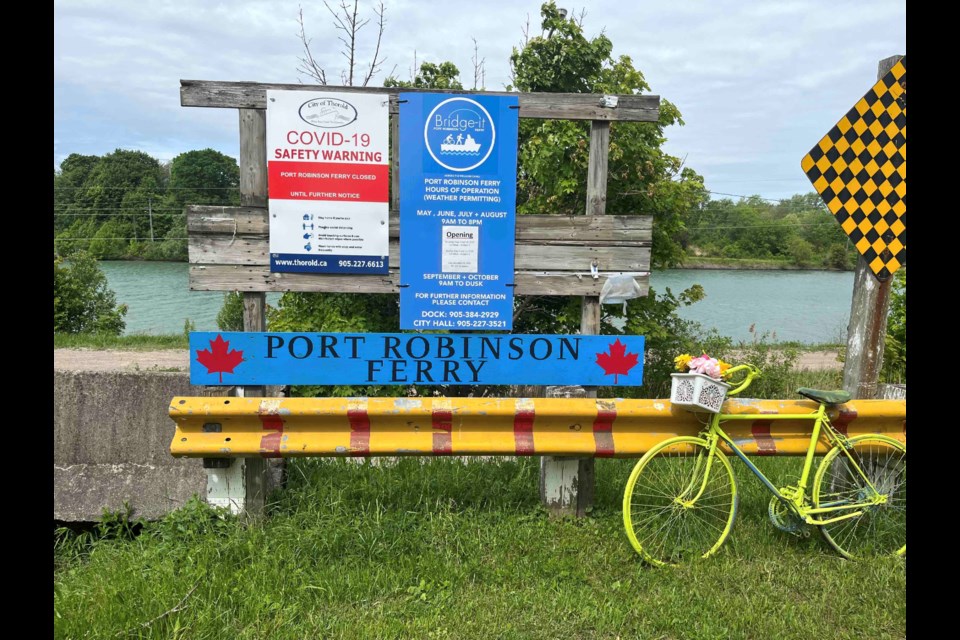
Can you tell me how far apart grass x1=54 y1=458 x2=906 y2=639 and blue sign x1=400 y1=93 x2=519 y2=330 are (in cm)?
117

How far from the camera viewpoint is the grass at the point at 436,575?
9.27 ft

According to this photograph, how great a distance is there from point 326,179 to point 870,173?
351cm

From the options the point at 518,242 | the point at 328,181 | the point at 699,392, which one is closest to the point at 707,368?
the point at 699,392

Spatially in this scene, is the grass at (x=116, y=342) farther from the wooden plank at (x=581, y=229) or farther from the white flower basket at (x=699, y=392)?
the white flower basket at (x=699, y=392)

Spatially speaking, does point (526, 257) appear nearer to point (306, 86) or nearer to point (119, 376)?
point (306, 86)

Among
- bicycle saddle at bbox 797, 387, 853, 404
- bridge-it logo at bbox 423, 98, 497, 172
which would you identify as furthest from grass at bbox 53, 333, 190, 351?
bicycle saddle at bbox 797, 387, 853, 404

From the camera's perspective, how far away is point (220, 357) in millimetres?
3898

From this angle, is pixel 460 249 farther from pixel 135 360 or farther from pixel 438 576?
pixel 135 360

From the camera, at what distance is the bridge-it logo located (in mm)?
3959

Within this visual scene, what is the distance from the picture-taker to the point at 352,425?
3.76 m

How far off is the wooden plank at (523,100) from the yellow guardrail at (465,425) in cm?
178

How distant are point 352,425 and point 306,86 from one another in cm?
207

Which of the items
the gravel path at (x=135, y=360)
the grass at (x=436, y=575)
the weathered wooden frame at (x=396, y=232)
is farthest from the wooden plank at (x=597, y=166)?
the gravel path at (x=135, y=360)

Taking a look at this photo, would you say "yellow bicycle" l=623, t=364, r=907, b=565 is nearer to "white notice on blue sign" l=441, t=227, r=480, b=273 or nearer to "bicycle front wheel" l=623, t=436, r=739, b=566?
"bicycle front wheel" l=623, t=436, r=739, b=566
